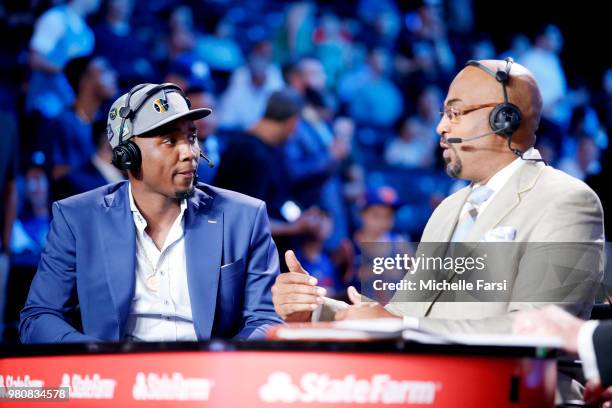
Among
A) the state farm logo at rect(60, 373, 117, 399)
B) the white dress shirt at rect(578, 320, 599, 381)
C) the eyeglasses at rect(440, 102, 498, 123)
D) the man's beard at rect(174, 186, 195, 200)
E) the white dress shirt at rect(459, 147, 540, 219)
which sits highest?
the eyeglasses at rect(440, 102, 498, 123)

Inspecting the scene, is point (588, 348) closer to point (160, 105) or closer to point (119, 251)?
point (119, 251)

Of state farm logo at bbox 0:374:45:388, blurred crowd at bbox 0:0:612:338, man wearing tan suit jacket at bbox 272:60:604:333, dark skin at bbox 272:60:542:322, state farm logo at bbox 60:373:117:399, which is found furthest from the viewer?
blurred crowd at bbox 0:0:612:338

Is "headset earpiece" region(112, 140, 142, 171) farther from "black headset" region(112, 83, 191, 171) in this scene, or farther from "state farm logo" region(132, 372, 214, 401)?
"state farm logo" region(132, 372, 214, 401)

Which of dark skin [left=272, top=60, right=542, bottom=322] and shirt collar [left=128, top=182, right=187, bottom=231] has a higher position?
dark skin [left=272, top=60, right=542, bottom=322]

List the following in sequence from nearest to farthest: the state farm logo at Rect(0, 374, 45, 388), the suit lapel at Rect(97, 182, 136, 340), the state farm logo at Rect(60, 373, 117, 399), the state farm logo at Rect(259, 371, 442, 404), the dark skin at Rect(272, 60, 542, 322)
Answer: the state farm logo at Rect(259, 371, 442, 404) < the state farm logo at Rect(60, 373, 117, 399) < the state farm logo at Rect(0, 374, 45, 388) < the suit lapel at Rect(97, 182, 136, 340) < the dark skin at Rect(272, 60, 542, 322)

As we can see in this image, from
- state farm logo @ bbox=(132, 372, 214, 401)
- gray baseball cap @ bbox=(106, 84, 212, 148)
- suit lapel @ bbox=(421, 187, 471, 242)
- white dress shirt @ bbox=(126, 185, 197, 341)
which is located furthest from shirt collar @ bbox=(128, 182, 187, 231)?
state farm logo @ bbox=(132, 372, 214, 401)

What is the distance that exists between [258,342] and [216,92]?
4638 millimetres

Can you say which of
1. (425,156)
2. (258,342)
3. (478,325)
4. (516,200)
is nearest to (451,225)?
(516,200)

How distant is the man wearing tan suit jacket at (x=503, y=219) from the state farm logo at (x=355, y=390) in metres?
0.65

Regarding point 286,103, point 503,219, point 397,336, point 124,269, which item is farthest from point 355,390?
point 286,103

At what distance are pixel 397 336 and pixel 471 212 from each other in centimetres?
123

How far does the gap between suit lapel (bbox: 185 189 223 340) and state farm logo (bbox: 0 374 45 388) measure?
77 cm

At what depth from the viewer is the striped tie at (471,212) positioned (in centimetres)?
285

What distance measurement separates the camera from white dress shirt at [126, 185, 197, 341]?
9.08 ft
